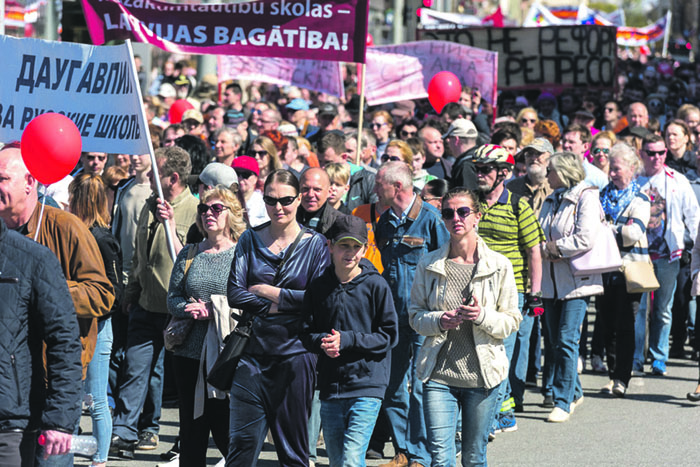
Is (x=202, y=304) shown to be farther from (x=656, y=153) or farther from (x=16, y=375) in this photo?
(x=656, y=153)

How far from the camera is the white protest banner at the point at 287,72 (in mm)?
13562

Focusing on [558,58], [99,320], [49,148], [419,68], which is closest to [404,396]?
[99,320]

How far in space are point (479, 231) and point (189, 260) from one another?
216 cm

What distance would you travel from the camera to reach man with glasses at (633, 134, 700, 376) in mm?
10641

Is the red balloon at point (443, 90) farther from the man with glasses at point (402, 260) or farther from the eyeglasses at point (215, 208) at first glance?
the eyeglasses at point (215, 208)

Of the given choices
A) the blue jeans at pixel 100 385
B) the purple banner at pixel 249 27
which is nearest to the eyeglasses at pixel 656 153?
the purple banner at pixel 249 27

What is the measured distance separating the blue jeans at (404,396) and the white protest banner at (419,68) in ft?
20.8

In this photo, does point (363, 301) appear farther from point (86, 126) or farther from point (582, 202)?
point (582, 202)

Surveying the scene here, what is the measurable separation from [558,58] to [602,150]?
21.0 feet

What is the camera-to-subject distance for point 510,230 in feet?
26.5

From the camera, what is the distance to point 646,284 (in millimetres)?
9766

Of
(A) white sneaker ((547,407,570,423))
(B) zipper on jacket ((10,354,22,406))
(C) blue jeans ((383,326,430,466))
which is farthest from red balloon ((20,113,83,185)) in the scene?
(A) white sneaker ((547,407,570,423))

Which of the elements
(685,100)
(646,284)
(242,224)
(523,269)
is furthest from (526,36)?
(242,224)

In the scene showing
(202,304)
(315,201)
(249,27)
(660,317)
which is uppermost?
(249,27)
